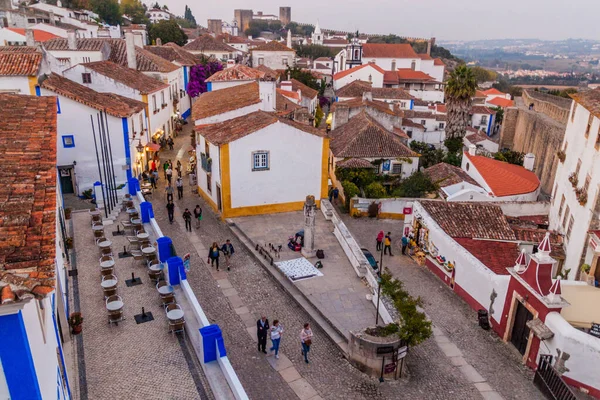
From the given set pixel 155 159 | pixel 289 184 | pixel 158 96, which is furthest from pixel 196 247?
pixel 158 96

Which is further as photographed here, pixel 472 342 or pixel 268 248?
pixel 268 248

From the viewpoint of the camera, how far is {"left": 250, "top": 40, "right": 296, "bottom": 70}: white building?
79.4 meters

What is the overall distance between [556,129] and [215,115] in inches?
1095

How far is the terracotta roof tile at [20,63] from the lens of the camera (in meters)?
23.2

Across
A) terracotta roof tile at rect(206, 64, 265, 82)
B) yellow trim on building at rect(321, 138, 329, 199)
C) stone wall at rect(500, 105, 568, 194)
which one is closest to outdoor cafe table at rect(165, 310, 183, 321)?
yellow trim on building at rect(321, 138, 329, 199)

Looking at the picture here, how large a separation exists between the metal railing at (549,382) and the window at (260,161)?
15074 mm

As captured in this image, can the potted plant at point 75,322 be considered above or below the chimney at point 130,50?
below

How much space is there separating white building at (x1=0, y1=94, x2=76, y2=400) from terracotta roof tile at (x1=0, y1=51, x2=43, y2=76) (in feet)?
40.5

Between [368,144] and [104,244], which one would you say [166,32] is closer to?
[368,144]

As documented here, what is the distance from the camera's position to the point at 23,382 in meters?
6.57

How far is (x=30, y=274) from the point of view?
6547mm

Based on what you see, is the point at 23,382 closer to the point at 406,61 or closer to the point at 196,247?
the point at 196,247

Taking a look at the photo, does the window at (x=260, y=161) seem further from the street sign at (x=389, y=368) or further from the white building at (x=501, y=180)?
the street sign at (x=389, y=368)

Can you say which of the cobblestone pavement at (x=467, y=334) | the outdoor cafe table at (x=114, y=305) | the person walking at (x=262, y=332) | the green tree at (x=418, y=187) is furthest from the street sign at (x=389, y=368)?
the green tree at (x=418, y=187)
